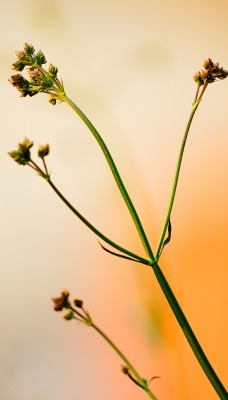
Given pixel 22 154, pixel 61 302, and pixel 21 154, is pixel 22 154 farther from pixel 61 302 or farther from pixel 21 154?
pixel 61 302

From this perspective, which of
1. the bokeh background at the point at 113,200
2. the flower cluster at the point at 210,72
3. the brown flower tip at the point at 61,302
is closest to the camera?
the brown flower tip at the point at 61,302

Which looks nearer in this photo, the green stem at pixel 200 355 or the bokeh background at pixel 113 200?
the green stem at pixel 200 355

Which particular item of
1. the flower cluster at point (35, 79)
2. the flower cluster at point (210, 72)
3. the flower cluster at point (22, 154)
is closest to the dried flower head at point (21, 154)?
the flower cluster at point (22, 154)

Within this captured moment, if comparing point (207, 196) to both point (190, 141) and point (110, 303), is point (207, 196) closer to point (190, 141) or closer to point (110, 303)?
point (190, 141)

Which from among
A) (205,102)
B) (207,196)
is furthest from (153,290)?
(205,102)

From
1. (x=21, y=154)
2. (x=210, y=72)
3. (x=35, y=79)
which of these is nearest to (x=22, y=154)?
(x=21, y=154)

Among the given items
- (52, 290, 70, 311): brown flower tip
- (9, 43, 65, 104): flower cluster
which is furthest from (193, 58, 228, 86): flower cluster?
(52, 290, 70, 311): brown flower tip

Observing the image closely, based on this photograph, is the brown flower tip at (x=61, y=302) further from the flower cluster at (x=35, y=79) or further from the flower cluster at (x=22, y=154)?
the flower cluster at (x=35, y=79)
